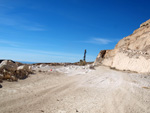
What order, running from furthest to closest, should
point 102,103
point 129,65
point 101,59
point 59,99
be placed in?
point 101,59 < point 129,65 < point 59,99 < point 102,103

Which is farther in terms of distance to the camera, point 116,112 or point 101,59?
point 101,59

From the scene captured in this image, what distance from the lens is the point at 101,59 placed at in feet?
71.5

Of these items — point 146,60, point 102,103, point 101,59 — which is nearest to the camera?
point 102,103

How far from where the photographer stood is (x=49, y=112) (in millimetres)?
2529

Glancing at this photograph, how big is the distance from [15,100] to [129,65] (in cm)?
1043

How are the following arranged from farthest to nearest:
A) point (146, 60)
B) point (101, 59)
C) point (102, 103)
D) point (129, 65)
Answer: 1. point (101, 59)
2. point (129, 65)
3. point (146, 60)
4. point (102, 103)

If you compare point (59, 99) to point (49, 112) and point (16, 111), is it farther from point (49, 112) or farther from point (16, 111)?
point (16, 111)

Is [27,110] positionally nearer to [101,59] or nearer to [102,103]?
[102,103]

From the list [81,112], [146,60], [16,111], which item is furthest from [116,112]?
[146,60]

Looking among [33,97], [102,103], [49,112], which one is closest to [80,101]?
[102,103]

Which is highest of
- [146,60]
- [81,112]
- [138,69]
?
[146,60]

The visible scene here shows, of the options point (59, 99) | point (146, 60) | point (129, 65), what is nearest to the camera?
point (59, 99)

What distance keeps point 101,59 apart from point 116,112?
19.7 metres

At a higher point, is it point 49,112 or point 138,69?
point 138,69
